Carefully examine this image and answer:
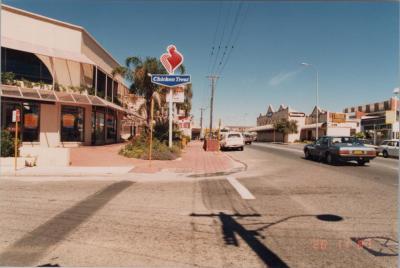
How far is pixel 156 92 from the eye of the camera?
2745 cm

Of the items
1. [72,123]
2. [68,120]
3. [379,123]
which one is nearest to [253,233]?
[68,120]

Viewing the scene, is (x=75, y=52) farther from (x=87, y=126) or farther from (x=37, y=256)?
(x=37, y=256)

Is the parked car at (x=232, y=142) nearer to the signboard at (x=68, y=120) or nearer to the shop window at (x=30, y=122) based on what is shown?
the signboard at (x=68, y=120)

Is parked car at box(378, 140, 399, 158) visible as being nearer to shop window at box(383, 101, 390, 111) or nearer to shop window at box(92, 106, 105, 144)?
shop window at box(92, 106, 105, 144)

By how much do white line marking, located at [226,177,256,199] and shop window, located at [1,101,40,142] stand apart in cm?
1575

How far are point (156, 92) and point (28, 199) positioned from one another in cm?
1985

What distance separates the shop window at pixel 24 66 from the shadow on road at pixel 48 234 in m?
17.2

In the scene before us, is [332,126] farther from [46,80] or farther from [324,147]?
[46,80]

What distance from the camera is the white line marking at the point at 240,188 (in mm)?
8969

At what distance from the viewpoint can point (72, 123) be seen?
81.3ft

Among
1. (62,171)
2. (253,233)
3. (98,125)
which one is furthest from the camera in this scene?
(98,125)

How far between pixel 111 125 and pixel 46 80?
9985mm

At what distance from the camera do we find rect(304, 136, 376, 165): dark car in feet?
54.2

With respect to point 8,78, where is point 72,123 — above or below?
below
